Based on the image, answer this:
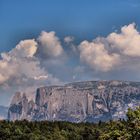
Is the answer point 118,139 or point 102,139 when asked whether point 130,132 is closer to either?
point 118,139

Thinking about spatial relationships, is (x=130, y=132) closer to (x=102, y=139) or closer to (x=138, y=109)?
(x=138, y=109)

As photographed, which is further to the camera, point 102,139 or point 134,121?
point 102,139

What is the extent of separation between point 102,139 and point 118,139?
454 inches

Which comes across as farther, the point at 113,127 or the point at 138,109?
the point at 113,127

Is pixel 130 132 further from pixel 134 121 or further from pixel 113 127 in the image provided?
pixel 113 127

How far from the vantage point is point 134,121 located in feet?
371

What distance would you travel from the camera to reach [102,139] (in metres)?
126

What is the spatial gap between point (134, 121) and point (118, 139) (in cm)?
587

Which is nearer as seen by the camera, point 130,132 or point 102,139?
point 130,132

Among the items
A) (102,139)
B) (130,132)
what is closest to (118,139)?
(130,132)

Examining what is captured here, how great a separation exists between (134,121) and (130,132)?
260cm

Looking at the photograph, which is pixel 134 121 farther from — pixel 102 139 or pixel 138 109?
pixel 102 139

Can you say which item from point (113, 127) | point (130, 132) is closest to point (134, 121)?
point (130, 132)

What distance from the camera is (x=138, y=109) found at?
4572 inches
